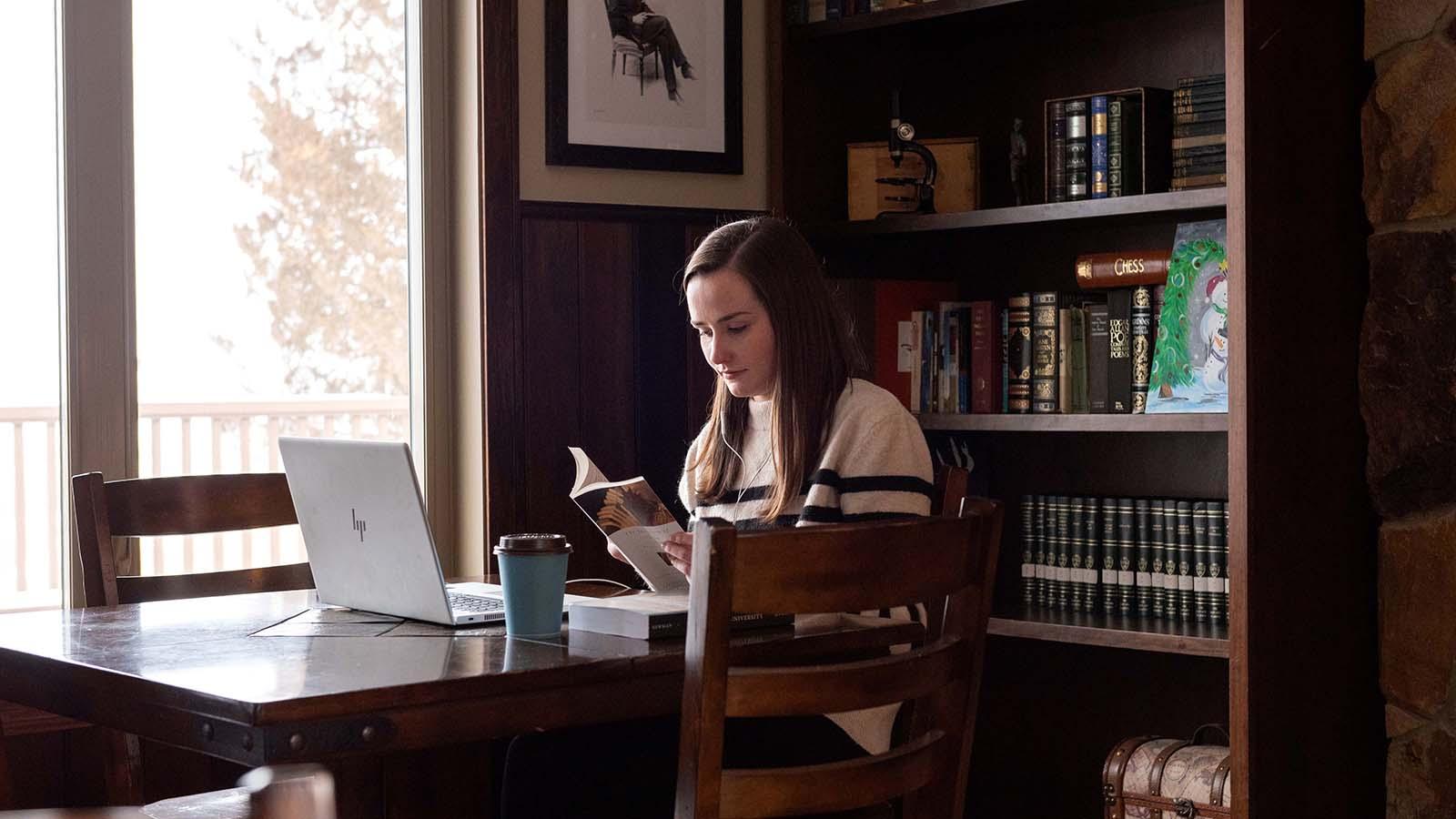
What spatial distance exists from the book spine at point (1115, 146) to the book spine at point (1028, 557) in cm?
63

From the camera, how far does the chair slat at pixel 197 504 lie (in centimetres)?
214

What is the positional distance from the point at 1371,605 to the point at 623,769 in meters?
1.40

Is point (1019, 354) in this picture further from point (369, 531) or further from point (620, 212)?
point (369, 531)

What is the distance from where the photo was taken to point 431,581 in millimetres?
1746

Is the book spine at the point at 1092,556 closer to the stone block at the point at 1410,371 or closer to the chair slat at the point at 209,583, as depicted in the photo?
the stone block at the point at 1410,371

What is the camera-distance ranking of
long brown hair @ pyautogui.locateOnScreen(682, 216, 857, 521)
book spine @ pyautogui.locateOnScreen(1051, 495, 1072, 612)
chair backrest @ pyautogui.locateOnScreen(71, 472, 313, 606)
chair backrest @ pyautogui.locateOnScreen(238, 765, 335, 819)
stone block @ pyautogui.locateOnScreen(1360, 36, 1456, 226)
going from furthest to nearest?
book spine @ pyautogui.locateOnScreen(1051, 495, 1072, 612)
stone block @ pyautogui.locateOnScreen(1360, 36, 1456, 226)
long brown hair @ pyautogui.locateOnScreen(682, 216, 857, 521)
chair backrest @ pyautogui.locateOnScreen(71, 472, 313, 606)
chair backrest @ pyautogui.locateOnScreen(238, 765, 335, 819)

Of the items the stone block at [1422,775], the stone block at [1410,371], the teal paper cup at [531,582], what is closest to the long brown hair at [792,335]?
the teal paper cup at [531,582]

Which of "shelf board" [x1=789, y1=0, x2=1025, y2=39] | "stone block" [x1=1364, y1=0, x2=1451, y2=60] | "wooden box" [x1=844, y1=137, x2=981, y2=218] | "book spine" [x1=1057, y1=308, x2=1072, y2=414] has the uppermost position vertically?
"shelf board" [x1=789, y1=0, x2=1025, y2=39]

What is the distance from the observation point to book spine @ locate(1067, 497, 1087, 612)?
9.62 feet

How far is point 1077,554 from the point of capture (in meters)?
2.95

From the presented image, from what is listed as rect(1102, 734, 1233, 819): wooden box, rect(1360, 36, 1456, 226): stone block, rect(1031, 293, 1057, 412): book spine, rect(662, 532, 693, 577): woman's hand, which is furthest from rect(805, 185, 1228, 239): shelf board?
rect(662, 532, 693, 577): woman's hand

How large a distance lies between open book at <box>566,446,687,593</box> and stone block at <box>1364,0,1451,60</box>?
4.95ft

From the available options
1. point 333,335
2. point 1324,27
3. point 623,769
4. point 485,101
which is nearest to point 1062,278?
point 1324,27

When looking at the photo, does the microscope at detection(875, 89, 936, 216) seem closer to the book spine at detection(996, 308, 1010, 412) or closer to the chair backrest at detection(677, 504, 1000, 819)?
the book spine at detection(996, 308, 1010, 412)
